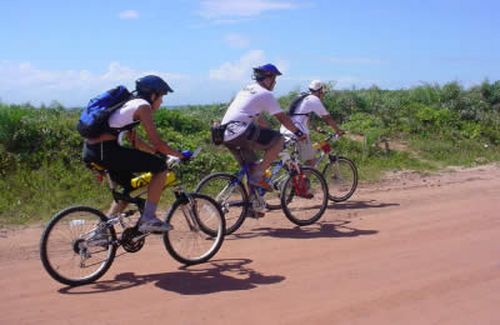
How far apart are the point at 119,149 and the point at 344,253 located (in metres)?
2.70

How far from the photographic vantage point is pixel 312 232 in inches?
305

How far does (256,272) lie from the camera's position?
6.04 meters

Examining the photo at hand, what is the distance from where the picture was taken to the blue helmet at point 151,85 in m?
5.80

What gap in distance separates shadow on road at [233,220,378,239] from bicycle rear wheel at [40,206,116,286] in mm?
2086

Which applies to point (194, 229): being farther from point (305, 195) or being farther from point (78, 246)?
point (305, 195)

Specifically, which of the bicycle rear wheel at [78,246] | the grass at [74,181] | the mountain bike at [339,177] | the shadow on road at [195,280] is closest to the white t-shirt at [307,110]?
the mountain bike at [339,177]

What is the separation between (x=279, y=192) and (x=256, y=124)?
1102 millimetres

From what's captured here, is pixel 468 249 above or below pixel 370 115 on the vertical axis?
below

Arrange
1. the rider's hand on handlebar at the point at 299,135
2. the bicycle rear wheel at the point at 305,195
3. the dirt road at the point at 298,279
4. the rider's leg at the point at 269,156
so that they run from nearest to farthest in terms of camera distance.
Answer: the dirt road at the point at 298,279 < the rider's leg at the point at 269,156 < the rider's hand on handlebar at the point at 299,135 < the bicycle rear wheel at the point at 305,195

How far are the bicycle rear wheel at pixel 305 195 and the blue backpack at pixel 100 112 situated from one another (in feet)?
9.72

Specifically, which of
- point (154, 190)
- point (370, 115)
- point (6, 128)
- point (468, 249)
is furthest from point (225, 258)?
point (370, 115)

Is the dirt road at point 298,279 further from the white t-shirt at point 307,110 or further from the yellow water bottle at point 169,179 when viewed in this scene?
the white t-shirt at point 307,110

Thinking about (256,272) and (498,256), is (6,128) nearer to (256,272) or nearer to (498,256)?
(256,272)

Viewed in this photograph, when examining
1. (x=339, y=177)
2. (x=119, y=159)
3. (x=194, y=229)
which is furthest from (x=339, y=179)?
(x=119, y=159)
